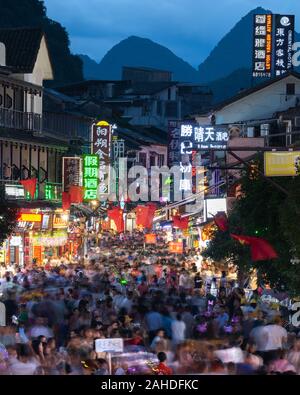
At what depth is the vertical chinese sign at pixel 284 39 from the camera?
63.0 metres

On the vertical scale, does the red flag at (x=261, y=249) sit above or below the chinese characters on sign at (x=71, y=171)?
below

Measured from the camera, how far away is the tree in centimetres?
2188

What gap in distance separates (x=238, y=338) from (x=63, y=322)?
4296 mm

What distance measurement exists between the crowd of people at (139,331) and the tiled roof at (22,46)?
2515 cm

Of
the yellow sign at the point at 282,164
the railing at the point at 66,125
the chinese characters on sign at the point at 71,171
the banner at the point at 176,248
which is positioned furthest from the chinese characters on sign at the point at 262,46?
the yellow sign at the point at 282,164

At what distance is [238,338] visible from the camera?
742 inches

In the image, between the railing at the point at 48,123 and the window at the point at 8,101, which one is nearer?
the window at the point at 8,101

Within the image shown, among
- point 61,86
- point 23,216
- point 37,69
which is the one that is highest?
point 61,86

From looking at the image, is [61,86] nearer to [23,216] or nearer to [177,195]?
[177,195]

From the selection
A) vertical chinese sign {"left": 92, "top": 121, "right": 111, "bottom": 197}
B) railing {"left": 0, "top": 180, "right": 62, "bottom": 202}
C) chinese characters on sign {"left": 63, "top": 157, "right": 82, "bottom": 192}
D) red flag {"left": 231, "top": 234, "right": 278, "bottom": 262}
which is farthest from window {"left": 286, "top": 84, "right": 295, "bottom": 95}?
red flag {"left": 231, "top": 234, "right": 278, "bottom": 262}

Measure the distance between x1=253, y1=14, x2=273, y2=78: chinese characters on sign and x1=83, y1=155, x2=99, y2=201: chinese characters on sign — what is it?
39.8 ft

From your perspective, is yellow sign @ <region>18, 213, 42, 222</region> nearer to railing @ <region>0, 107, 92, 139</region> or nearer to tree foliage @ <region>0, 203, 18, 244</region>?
railing @ <region>0, 107, 92, 139</region>

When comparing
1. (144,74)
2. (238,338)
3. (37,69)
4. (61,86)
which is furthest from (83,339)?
(144,74)

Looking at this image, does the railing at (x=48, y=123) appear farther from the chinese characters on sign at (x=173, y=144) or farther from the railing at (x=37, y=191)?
the chinese characters on sign at (x=173, y=144)
